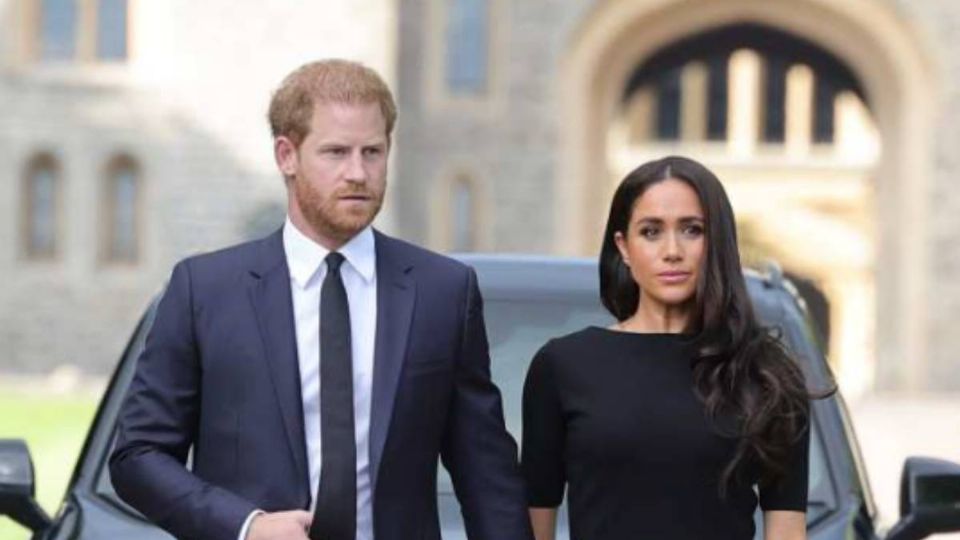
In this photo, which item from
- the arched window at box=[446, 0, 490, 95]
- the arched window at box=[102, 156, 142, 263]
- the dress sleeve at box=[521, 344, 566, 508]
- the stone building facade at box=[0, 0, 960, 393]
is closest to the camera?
the dress sleeve at box=[521, 344, 566, 508]

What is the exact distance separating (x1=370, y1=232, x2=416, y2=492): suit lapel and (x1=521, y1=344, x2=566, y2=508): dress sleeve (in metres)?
0.27

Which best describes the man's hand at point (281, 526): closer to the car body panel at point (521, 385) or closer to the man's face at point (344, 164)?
the man's face at point (344, 164)

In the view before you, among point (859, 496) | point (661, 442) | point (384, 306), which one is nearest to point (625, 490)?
point (661, 442)

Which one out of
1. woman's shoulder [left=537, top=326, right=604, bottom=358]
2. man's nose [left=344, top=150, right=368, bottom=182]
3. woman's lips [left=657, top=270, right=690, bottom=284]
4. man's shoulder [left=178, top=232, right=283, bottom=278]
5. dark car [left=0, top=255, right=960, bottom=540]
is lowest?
dark car [left=0, top=255, right=960, bottom=540]

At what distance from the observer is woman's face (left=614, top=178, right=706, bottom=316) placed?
380cm

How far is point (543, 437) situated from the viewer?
3.90 metres

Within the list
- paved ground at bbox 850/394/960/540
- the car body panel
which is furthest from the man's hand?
paved ground at bbox 850/394/960/540

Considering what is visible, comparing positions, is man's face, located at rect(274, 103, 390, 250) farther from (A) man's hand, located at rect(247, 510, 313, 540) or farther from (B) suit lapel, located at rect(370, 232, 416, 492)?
(A) man's hand, located at rect(247, 510, 313, 540)

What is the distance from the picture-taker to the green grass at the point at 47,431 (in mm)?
13367

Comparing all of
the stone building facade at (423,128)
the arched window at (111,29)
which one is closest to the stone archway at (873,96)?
the stone building facade at (423,128)

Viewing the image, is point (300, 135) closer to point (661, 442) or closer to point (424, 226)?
point (661, 442)

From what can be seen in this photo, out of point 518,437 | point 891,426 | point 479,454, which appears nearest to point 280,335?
point 479,454

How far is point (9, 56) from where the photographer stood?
31.9 metres

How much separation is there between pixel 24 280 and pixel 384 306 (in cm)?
2893
